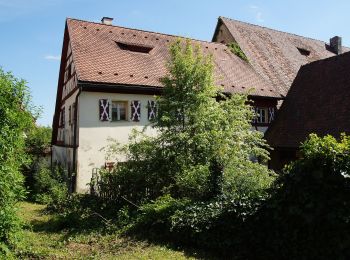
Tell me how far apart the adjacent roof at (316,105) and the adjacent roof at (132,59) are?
5.69 ft

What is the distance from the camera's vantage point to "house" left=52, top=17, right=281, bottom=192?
16.8 m

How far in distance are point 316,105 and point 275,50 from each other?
8.96 m

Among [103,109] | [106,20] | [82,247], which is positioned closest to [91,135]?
[103,109]

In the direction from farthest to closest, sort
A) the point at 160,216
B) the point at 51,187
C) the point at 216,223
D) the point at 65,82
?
the point at 65,82 → the point at 51,187 → the point at 160,216 → the point at 216,223

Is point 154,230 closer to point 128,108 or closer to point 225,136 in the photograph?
point 225,136

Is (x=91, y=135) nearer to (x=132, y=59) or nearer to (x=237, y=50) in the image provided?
(x=132, y=59)

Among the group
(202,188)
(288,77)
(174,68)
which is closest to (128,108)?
(174,68)

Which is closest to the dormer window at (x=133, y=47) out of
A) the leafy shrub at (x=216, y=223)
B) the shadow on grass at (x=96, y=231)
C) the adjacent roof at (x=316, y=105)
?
the adjacent roof at (x=316, y=105)

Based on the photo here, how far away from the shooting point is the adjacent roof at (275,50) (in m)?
24.1

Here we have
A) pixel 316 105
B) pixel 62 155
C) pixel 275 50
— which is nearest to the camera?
pixel 316 105

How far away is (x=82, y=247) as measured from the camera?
8781 mm

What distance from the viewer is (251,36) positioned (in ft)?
88.9

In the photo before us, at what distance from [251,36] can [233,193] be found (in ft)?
64.4

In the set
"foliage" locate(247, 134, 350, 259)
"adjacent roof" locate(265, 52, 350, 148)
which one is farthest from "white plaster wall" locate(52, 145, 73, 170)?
"foliage" locate(247, 134, 350, 259)
